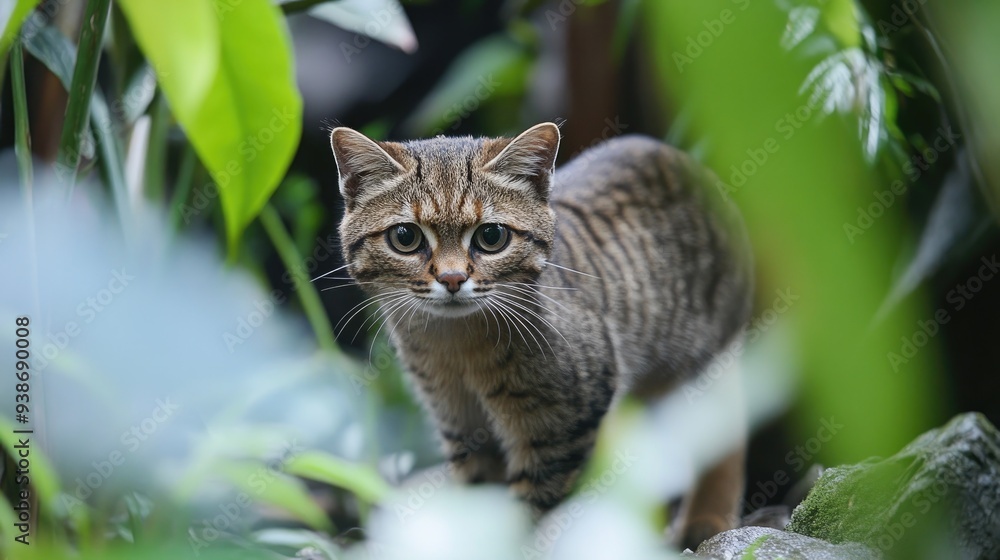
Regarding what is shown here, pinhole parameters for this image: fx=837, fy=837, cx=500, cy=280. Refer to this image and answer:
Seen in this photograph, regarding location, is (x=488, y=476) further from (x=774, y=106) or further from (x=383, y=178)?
(x=774, y=106)

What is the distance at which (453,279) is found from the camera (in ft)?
5.69

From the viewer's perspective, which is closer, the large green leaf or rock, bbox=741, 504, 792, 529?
the large green leaf

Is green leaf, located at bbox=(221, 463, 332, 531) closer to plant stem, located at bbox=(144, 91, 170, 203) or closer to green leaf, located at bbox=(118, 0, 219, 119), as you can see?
plant stem, located at bbox=(144, 91, 170, 203)

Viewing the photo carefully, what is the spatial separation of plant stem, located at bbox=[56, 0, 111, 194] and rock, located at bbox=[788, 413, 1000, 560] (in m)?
1.80

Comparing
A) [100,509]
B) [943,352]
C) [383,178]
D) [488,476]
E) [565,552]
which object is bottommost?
[100,509]

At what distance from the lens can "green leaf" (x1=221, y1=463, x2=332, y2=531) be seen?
2246 millimetres

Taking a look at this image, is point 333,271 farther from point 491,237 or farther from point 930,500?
Answer: point 930,500

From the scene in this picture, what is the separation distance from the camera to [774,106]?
132 centimetres

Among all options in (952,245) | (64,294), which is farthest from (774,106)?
(64,294)

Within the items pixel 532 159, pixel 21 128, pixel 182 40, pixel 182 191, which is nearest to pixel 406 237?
pixel 532 159

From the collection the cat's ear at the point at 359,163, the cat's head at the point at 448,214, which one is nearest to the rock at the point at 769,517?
the cat's head at the point at 448,214

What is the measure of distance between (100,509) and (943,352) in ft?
7.58

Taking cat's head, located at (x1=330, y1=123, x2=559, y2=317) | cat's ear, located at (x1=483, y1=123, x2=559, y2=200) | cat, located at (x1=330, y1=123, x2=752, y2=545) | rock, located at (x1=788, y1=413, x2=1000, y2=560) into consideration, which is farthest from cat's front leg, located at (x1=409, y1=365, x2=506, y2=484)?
rock, located at (x1=788, y1=413, x2=1000, y2=560)

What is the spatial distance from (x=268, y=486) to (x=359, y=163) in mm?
984
